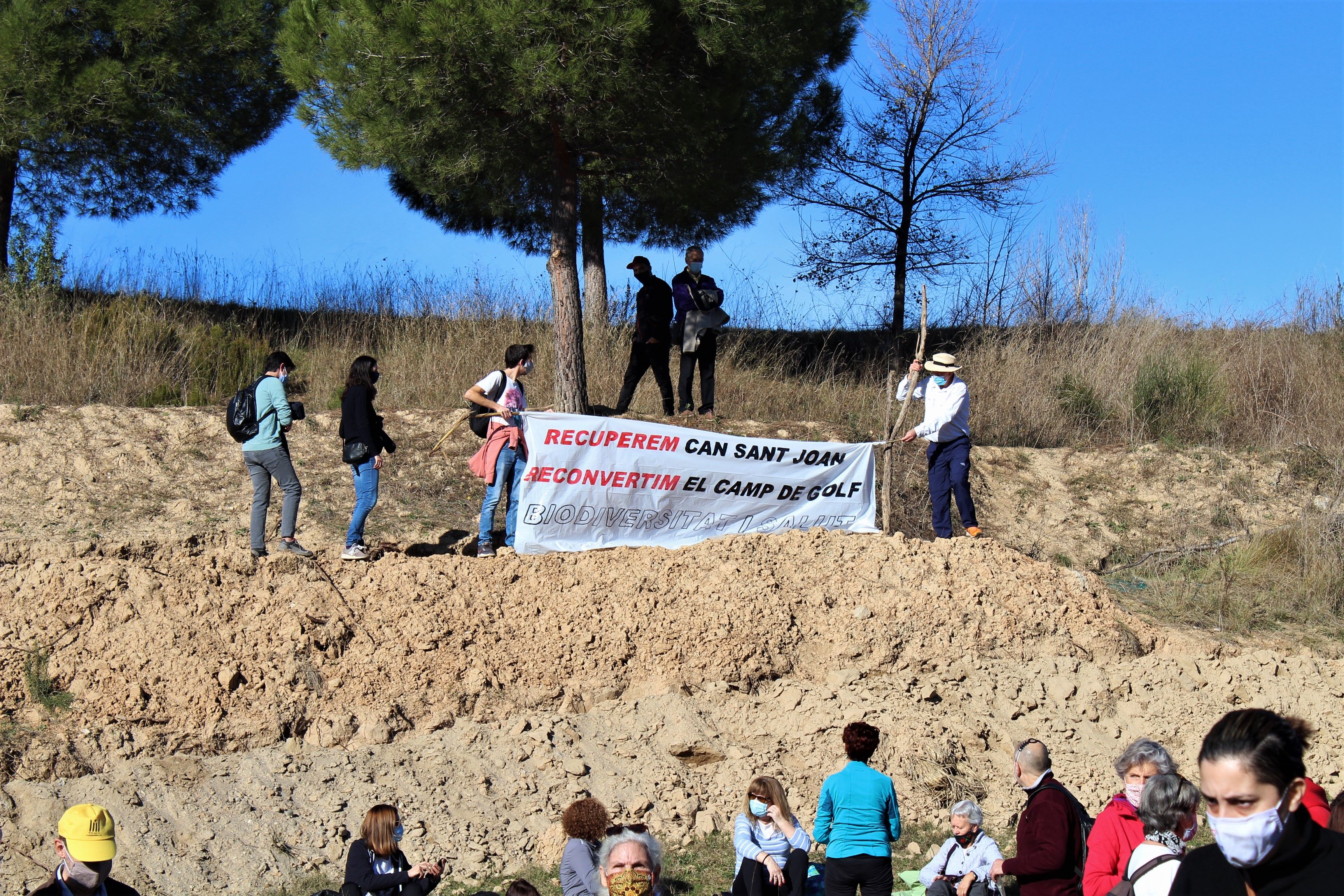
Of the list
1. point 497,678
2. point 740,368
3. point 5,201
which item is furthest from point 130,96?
point 497,678

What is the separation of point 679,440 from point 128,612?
4519 mm

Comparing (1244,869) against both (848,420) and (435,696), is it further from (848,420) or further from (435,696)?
(848,420)

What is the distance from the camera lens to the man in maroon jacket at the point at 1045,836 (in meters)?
4.70

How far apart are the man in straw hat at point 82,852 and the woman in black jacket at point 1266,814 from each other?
3.54 m

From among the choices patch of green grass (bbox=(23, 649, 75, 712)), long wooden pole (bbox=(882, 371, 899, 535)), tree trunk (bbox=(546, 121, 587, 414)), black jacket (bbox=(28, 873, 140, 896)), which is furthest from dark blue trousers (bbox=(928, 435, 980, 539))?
black jacket (bbox=(28, 873, 140, 896))

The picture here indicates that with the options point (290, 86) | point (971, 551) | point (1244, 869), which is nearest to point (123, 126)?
point (290, 86)

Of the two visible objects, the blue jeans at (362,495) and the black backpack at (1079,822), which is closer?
the black backpack at (1079,822)

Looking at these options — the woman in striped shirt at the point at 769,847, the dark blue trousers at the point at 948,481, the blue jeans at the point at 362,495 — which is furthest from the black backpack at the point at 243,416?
the dark blue trousers at the point at 948,481

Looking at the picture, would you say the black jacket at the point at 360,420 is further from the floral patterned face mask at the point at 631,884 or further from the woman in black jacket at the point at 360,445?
the floral patterned face mask at the point at 631,884

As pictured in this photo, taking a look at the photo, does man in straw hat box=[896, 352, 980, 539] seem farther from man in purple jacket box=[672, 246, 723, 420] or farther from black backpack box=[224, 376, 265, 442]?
black backpack box=[224, 376, 265, 442]

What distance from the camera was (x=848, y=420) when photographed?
1384cm

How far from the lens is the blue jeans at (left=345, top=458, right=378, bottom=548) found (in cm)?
845

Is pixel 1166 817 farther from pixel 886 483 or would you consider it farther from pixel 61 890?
pixel 886 483

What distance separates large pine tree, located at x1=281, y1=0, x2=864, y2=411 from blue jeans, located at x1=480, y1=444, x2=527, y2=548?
3.21 m
